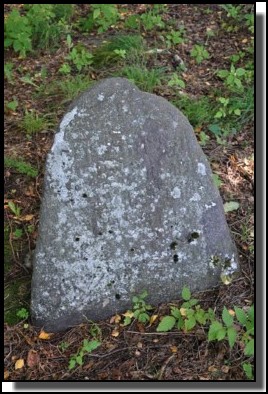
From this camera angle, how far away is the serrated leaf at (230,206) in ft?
11.3

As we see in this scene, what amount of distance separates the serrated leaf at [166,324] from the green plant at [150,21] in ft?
10.6

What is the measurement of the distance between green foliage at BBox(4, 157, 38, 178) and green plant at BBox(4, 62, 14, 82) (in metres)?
1.12

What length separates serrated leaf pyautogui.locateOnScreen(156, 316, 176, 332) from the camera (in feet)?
9.11

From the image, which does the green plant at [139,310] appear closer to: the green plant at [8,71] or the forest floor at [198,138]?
the forest floor at [198,138]

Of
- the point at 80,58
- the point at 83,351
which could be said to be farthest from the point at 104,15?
the point at 83,351

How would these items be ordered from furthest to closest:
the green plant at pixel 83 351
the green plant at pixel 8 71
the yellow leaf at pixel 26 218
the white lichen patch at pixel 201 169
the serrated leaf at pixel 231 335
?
the green plant at pixel 8 71
the yellow leaf at pixel 26 218
the white lichen patch at pixel 201 169
the green plant at pixel 83 351
the serrated leaf at pixel 231 335

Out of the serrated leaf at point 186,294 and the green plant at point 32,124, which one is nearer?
the serrated leaf at point 186,294

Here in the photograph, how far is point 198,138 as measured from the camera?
13.1 ft

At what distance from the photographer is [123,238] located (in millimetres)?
2807

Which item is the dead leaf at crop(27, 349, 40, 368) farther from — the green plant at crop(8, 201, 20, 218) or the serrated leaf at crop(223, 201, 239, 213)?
the serrated leaf at crop(223, 201, 239, 213)

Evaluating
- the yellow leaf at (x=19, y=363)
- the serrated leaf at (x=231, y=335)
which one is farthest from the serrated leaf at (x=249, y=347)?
the yellow leaf at (x=19, y=363)

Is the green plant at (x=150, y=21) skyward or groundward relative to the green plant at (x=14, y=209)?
skyward

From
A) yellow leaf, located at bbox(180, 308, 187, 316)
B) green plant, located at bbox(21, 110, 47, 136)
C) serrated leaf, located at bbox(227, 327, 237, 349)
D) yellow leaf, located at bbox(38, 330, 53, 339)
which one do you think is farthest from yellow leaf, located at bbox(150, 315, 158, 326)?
green plant, located at bbox(21, 110, 47, 136)

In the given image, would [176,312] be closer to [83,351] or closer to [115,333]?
[115,333]
